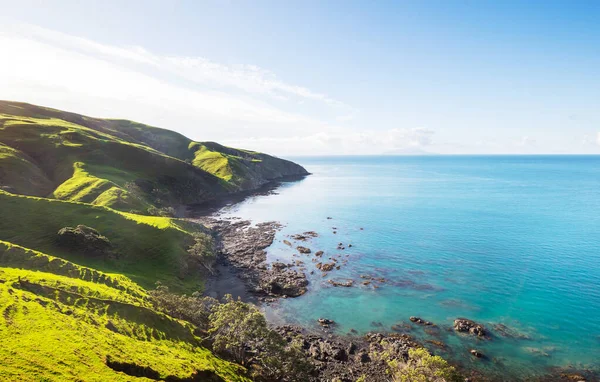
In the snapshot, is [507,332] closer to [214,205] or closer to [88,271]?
[88,271]

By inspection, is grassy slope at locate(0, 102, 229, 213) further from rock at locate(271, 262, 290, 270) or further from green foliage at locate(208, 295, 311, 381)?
green foliage at locate(208, 295, 311, 381)

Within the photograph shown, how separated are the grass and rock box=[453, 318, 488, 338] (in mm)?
37407

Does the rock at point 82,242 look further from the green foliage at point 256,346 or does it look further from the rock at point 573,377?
the rock at point 573,377

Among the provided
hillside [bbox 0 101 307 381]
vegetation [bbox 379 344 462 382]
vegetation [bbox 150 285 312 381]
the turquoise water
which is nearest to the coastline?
the turquoise water

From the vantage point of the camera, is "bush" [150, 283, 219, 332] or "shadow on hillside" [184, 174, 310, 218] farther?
"shadow on hillside" [184, 174, 310, 218]

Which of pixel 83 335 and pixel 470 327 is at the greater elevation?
pixel 83 335

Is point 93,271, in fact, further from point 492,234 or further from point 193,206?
point 492,234

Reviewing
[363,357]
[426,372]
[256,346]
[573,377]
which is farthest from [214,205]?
[573,377]

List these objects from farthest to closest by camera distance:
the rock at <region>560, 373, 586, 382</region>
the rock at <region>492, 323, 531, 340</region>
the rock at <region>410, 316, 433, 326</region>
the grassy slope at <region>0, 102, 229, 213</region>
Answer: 1. the grassy slope at <region>0, 102, 229, 213</region>
2. the rock at <region>410, 316, 433, 326</region>
3. the rock at <region>492, 323, 531, 340</region>
4. the rock at <region>560, 373, 586, 382</region>

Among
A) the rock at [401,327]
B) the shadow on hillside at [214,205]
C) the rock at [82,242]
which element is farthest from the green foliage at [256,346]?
the shadow on hillside at [214,205]

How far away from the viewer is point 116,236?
69.1 metres

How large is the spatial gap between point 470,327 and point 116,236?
7683 centimetres

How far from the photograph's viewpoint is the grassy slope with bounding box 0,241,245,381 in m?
24.8

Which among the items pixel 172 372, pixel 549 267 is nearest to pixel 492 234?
pixel 549 267
